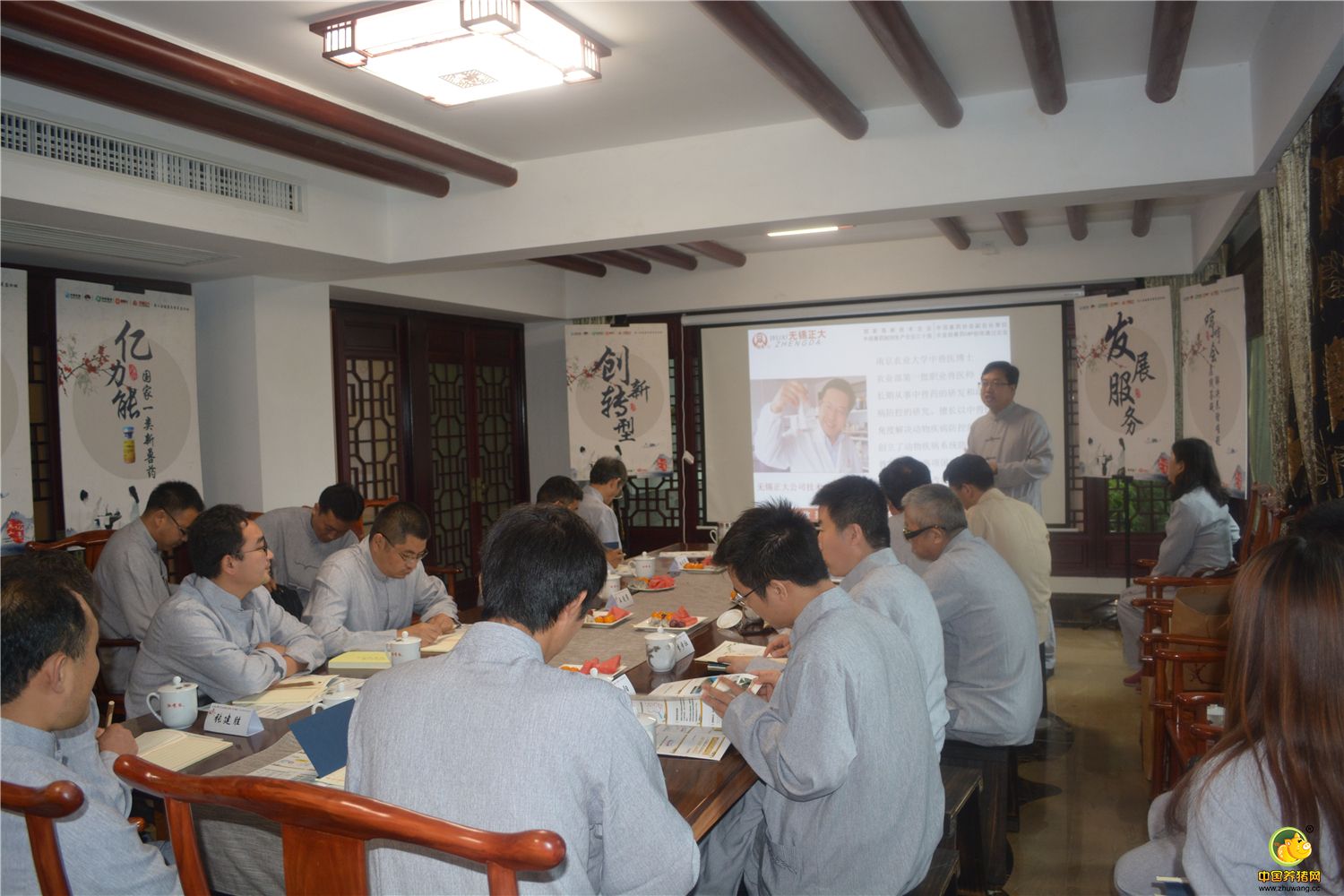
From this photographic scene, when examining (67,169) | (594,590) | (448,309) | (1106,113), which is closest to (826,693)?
(594,590)

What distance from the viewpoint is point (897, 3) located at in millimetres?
2551

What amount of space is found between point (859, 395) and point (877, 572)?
183 inches

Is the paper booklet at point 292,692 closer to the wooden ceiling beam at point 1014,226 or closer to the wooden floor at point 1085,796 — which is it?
the wooden floor at point 1085,796

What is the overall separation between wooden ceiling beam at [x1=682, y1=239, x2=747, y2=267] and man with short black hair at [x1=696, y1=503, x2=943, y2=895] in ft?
13.9

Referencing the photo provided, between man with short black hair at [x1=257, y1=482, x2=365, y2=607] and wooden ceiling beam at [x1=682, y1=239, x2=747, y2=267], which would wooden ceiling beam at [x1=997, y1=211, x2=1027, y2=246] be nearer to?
wooden ceiling beam at [x1=682, y1=239, x2=747, y2=267]

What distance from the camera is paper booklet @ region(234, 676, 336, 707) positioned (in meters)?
2.25

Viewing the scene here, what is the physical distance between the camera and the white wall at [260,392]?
4719mm

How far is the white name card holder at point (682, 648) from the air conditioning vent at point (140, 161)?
265 centimetres

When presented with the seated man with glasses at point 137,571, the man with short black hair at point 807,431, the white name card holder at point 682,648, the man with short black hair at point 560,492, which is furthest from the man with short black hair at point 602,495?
the white name card holder at point 682,648

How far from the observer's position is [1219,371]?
15.5 ft


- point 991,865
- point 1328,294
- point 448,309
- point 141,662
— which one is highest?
point 448,309

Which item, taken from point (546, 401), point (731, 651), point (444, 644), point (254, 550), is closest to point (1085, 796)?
point (731, 651)

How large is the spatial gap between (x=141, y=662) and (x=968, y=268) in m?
5.61

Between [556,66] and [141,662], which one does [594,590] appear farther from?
[556,66]
